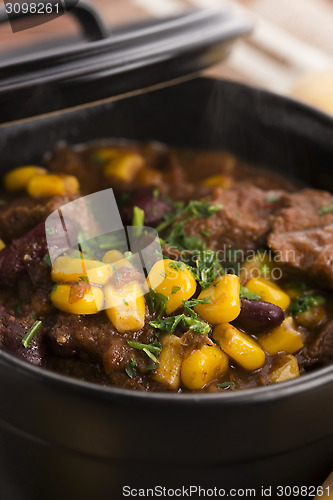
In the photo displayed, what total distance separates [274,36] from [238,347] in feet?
12.0

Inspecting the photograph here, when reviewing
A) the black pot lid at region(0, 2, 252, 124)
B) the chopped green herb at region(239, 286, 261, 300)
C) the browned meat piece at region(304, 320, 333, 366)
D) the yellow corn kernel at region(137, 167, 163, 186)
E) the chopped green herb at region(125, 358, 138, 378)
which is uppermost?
the black pot lid at region(0, 2, 252, 124)

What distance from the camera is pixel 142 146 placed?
387 cm

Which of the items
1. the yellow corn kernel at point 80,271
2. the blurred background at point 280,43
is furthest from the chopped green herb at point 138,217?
the blurred background at point 280,43

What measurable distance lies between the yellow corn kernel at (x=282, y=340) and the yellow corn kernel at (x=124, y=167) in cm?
147

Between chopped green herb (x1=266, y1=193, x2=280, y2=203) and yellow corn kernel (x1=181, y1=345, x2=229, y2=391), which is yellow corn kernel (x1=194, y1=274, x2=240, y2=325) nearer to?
yellow corn kernel (x1=181, y1=345, x2=229, y2=391)

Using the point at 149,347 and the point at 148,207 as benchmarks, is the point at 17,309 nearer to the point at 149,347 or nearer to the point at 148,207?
the point at 149,347

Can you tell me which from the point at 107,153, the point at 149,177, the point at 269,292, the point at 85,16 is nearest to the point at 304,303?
the point at 269,292

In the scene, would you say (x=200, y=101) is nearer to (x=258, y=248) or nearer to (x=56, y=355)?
(x=258, y=248)

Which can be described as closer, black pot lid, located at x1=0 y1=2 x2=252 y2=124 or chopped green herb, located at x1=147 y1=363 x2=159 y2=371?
chopped green herb, located at x1=147 y1=363 x2=159 y2=371

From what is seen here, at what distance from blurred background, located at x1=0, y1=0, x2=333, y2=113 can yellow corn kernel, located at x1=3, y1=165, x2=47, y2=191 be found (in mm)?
1660

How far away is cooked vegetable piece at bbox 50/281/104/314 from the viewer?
85.9 inches

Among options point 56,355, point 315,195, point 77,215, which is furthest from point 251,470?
point 315,195

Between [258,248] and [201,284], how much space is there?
1.93 ft

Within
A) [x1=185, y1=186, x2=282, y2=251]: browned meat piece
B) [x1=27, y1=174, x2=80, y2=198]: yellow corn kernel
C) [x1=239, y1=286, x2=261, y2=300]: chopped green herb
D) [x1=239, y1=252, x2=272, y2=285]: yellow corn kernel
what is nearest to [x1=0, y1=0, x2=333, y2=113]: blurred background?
[x1=185, y1=186, x2=282, y2=251]: browned meat piece
